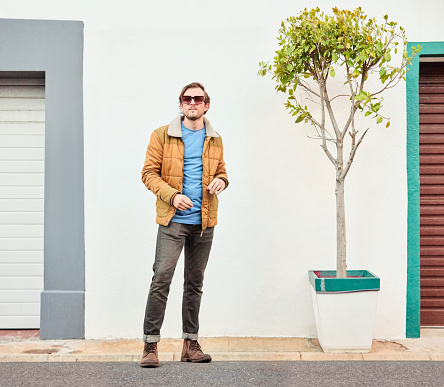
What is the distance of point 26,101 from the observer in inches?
254

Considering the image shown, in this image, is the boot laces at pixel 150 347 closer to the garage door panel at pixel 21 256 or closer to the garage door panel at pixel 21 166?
the garage door panel at pixel 21 256

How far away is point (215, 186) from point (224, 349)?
1.60m

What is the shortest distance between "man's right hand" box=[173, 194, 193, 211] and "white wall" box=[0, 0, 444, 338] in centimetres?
135

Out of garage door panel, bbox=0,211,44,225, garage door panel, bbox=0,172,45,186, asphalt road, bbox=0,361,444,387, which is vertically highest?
garage door panel, bbox=0,172,45,186

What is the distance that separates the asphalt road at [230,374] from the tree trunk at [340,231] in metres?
0.77

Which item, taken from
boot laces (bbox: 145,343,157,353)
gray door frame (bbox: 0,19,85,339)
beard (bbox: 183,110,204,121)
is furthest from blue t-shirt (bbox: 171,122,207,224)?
gray door frame (bbox: 0,19,85,339)

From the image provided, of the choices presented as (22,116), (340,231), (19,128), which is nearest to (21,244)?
(19,128)

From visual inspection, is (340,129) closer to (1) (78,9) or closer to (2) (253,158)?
(2) (253,158)

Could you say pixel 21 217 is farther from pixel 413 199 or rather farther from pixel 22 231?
pixel 413 199

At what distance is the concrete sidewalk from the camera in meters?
5.52

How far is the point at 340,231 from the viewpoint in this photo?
5.66 m

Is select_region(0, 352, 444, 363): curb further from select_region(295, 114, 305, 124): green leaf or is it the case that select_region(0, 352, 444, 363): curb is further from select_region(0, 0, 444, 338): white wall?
select_region(295, 114, 305, 124): green leaf

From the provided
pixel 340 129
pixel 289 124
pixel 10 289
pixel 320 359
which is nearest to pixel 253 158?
pixel 289 124

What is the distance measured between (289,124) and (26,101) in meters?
2.52
